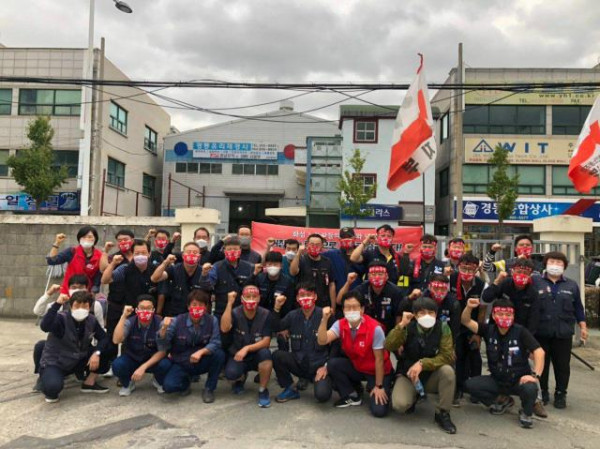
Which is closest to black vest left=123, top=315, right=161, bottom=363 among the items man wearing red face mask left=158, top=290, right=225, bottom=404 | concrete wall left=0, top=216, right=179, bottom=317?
man wearing red face mask left=158, top=290, right=225, bottom=404

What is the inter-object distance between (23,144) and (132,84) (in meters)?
16.3

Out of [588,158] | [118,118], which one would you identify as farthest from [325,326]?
[118,118]

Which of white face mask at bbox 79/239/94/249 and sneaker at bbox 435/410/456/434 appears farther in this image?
white face mask at bbox 79/239/94/249

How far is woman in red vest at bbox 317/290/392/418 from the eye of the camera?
471 centimetres

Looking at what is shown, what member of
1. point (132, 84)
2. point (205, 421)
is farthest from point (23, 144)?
point (205, 421)

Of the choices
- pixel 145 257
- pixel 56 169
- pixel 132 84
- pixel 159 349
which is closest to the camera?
pixel 159 349

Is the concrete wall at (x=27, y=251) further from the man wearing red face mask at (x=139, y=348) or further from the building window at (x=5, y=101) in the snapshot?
the building window at (x=5, y=101)

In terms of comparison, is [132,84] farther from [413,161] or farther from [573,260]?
[573,260]

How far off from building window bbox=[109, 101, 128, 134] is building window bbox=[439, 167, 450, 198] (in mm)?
17993

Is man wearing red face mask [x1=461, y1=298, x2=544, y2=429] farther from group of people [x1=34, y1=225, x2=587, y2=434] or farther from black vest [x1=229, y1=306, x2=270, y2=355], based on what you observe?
black vest [x1=229, y1=306, x2=270, y2=355]

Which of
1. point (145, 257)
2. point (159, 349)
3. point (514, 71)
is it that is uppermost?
point (514, 71)

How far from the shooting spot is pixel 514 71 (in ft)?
75.4

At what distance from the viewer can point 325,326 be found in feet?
15.7

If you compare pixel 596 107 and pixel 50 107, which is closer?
pixel 596 107
